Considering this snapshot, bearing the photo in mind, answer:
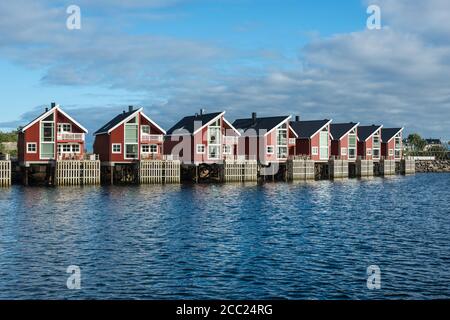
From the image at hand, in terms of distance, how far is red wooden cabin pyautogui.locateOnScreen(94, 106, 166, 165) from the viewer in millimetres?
71438

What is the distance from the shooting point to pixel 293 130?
92938 millimetres

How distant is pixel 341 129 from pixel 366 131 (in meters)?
10.7

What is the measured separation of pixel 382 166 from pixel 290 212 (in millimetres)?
74951

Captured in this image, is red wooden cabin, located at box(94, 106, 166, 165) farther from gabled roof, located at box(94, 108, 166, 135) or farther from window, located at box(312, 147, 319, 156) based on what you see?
window, located at box(312, 147, 319, 156)

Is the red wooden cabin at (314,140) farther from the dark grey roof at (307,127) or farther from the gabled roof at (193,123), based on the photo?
the gabled roof at (193,123)

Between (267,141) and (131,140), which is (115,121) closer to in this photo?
(131,140)

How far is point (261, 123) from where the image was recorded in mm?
89000

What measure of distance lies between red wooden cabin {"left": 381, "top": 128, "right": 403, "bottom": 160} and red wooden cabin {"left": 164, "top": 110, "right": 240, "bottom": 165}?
1876 inches

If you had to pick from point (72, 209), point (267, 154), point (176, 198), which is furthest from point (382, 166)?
point (72, 209)

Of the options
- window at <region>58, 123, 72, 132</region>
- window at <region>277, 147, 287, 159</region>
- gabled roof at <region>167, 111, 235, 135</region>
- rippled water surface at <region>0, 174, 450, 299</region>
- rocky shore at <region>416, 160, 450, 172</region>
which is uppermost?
gabled roof at <region>167, 111, 235, 135</region>

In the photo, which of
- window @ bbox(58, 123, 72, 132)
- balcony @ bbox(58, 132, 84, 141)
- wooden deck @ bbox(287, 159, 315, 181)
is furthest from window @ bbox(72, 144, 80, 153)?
wooden deck @ bbox(287, 159, 315, 181)

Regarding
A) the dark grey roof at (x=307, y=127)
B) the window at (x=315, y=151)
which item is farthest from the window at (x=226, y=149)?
the window at (x=315, y=151)
